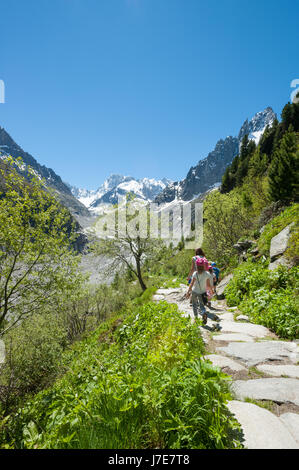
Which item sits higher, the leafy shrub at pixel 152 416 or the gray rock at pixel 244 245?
the gray rock at pixel 244 245

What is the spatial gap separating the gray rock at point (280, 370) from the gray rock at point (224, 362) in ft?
1.06

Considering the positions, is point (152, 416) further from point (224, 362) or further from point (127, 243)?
point (127, 243)

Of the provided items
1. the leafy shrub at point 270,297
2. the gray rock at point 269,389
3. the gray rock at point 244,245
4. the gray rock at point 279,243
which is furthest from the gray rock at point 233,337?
the gray rock at point 244,245

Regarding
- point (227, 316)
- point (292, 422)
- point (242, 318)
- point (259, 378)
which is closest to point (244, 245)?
point (227, 316)

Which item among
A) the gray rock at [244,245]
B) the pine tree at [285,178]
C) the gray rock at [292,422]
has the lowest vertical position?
the gray rock at [292,422]

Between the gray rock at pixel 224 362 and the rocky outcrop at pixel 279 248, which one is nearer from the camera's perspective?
the gray rock at pixel 224 362

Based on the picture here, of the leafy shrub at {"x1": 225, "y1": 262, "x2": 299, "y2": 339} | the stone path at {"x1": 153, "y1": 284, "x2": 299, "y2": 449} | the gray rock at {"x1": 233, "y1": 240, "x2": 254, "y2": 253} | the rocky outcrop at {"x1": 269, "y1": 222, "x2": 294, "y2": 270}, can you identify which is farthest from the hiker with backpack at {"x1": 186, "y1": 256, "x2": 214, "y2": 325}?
the gray rock at {"x1": 233, "y1": 240, "x2": 254, "y2": 253}

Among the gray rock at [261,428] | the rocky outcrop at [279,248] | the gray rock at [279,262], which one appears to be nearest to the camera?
the gray rock at [261,428]

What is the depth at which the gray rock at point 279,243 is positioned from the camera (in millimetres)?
8250

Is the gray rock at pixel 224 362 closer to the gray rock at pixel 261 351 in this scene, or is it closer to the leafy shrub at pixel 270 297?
the gray rock at pixel 261 351

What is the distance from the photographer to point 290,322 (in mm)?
4914

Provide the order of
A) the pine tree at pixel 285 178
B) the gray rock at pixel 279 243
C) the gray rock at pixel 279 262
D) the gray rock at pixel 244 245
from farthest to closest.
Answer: the pine tree at pixel 285 178 < the gray rock at pixel 244 245 < the gray rock at pixel 279 243 < the gray rock at pixel 279 262

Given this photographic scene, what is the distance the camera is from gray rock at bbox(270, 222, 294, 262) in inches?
325
